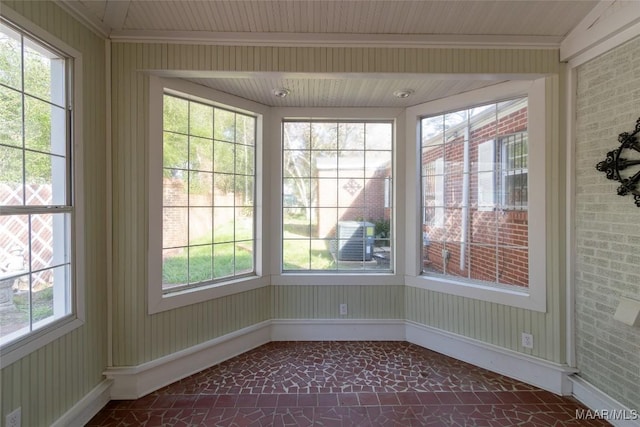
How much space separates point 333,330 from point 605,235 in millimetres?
2319

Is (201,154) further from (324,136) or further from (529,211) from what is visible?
(529,211)

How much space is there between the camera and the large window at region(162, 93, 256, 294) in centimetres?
245

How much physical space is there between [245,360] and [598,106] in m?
3.33

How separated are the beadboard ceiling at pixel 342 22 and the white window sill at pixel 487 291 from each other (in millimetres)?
1681

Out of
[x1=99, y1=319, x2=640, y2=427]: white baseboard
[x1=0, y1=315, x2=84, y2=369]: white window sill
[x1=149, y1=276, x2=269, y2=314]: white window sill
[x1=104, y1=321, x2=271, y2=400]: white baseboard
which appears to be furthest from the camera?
[x1=149, y1=276, x2=269, y2=314]: white window sill

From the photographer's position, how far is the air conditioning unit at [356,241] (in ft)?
10.6

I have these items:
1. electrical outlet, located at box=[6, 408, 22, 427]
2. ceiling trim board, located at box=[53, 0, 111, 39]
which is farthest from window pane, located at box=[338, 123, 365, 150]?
electrical outlet, located at box=[6, 408, 22, 427]

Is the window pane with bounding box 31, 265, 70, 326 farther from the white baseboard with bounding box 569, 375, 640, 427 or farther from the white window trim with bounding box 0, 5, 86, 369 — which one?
the white baseboard with bounding box 569, 375, 640, 427

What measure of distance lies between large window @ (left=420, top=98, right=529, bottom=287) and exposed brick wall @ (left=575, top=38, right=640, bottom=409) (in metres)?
0.37

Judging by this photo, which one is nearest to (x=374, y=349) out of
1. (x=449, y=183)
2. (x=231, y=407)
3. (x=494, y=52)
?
(x=231, y=407)

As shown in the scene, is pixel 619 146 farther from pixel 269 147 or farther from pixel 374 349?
pixel 269 147

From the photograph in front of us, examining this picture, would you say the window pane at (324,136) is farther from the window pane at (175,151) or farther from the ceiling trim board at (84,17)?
the ceiling trim board at (84,17)

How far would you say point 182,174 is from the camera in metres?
2.53

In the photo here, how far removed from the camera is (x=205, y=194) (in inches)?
106
